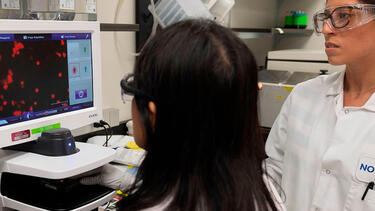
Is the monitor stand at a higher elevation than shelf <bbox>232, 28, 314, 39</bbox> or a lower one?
lower

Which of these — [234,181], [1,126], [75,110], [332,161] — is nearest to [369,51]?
[332,161]

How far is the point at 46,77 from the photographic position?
0.94 meters

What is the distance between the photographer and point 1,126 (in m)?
0.83

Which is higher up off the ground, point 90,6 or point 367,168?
point 90,6

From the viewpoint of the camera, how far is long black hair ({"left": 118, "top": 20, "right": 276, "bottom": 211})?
610mm

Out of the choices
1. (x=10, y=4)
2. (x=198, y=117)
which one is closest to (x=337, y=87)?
(x=198, y=117)

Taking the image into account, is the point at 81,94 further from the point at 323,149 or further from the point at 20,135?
the point at 323,149

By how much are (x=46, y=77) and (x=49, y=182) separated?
0.28 meters

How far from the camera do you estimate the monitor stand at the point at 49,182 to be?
32.8 inches

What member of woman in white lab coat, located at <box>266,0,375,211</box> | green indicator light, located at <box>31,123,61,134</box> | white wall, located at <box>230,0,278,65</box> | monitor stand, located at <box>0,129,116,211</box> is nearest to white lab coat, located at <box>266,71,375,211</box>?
woman in white lab coat, located at <box>266,0,375,211</box>

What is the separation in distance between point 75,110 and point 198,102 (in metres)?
0.55

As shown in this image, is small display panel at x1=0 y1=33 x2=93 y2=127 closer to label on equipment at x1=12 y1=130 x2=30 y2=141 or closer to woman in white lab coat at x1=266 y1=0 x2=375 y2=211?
label on equipment at x1=12 y1=130 x2=30 y2=141

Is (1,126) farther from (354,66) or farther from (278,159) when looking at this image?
(354,66)

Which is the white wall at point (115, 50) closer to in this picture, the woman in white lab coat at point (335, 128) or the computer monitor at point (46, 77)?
the computer monitor at point (46, 77)
